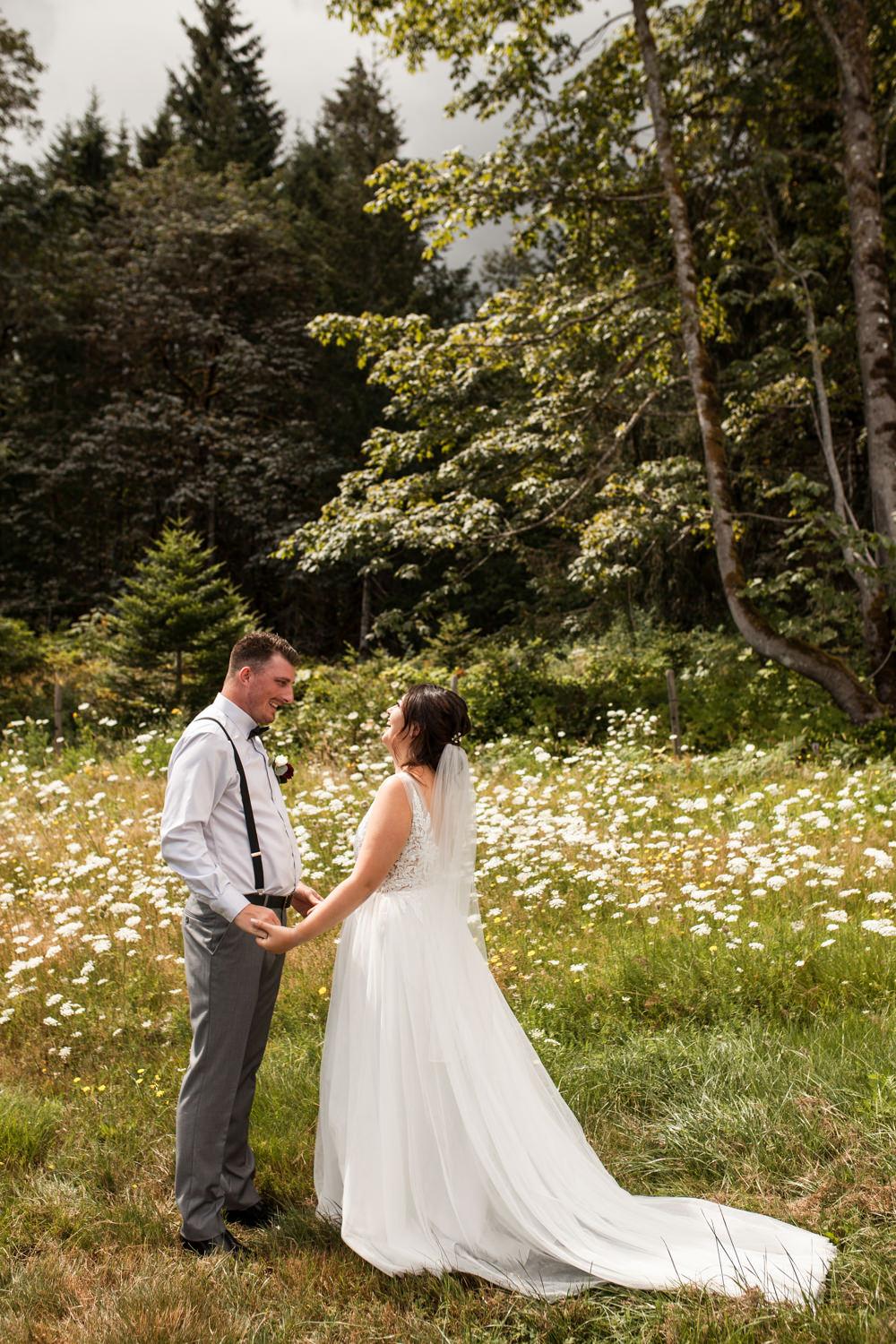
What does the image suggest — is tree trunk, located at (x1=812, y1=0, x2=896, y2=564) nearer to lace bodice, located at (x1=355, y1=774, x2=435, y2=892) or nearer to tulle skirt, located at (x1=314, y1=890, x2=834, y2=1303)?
lace bodice, located at (x1=355, y1=774, x2=435, y2=892)

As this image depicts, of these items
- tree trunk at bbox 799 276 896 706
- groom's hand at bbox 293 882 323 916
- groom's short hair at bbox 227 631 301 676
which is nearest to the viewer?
groom's short hair at bbox 227 631 301 676

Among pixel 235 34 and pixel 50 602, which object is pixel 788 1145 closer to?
pixel 50 602

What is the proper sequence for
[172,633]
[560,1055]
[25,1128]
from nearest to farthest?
1. [25,1128]
2. [560,1055]
3. [172,633]

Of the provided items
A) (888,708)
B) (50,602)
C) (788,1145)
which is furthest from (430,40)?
(50,602)

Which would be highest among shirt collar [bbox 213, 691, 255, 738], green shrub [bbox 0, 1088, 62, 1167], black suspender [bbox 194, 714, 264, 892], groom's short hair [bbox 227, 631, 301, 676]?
groom's short hair [bbox 227, 631, 301, 676]

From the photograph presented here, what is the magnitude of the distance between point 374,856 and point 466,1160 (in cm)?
108

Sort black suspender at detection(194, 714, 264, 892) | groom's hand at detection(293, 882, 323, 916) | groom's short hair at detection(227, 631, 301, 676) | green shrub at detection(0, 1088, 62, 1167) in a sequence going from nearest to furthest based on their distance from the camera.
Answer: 1. black suspender at detection(194, 714, 264, 892)
2. groom's short hair at detection(227, 631, 301, 676)
3. groom's hand at detection(293, 882, 323, 916)
4. green shrub at detection(0, 1088, 62, 1167)

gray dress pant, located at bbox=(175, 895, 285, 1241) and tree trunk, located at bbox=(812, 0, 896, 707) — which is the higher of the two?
tree trunk, located at bbox=(812, 0, 896, 707)

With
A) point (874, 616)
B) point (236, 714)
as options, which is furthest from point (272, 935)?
point (874, 616)

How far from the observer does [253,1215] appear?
3.64 meters

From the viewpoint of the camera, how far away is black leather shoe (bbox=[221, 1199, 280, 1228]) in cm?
361

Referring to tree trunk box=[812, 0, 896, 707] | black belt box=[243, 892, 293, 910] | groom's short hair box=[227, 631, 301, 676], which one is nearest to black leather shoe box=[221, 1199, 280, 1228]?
black belt box=[243, 892, 293, 910]

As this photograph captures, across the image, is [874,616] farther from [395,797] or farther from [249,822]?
[249,822]

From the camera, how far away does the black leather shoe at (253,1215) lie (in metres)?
3.61
